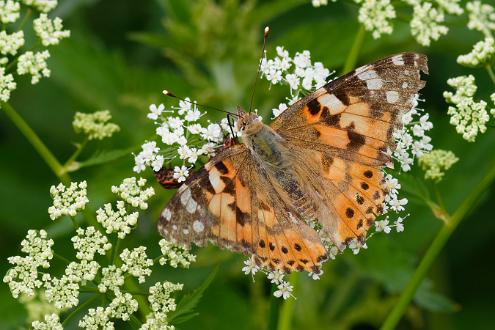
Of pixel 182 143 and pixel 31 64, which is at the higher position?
pixel 31 64

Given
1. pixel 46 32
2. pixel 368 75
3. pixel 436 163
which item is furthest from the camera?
pixel 46 32

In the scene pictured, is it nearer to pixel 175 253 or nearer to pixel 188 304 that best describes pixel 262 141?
pixel 175 253

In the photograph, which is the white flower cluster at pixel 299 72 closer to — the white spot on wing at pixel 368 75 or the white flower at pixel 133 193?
the white spot on wing at pixel 368 75

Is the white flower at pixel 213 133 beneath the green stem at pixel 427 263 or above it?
above

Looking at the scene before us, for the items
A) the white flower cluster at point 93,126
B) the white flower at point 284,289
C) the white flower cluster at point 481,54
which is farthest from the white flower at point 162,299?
the white flower cluster at point 481,54

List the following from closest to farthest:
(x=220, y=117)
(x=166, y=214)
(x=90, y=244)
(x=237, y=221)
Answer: (x=166, y=214)
(x=237, y=221)
(x=90, y=244)
(x=220, y=117)

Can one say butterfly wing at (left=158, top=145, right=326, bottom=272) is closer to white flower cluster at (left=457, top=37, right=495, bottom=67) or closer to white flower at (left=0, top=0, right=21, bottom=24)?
white flower cluster at (left=457, top=37, right=495, bottom=67)

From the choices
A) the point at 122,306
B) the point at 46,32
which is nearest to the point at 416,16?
the point at 46,32
